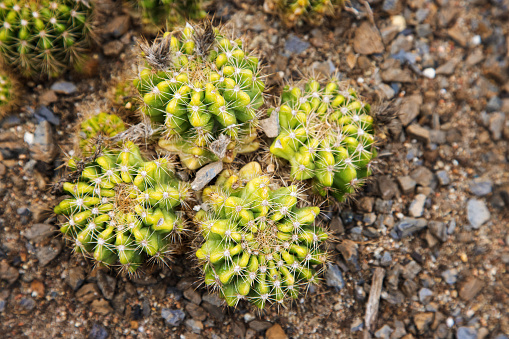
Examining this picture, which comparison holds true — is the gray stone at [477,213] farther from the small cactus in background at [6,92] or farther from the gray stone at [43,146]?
the small cactus in background at [6,92]

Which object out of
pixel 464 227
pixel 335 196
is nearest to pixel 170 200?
pixel 335 196

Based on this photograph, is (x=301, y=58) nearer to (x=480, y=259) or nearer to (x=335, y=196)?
(x=335, y=196)

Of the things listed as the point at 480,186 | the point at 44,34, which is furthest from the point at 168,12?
the point at 480,186

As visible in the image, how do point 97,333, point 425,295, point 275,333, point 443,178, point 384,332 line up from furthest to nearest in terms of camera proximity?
1. point 443,178
2. point 425,295
3. point 384,332
4. point 275,333
5. point 97,333

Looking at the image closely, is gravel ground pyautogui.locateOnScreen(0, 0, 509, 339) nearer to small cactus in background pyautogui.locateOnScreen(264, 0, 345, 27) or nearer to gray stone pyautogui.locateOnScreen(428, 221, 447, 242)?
gray stone pyautogui.locateOnScreen(428, 221, 447, 242)

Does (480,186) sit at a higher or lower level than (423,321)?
higher

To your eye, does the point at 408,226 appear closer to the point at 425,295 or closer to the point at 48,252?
the point at 425,295

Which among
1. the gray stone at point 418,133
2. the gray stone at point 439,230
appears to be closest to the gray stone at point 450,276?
the gray stone at point 439,230
